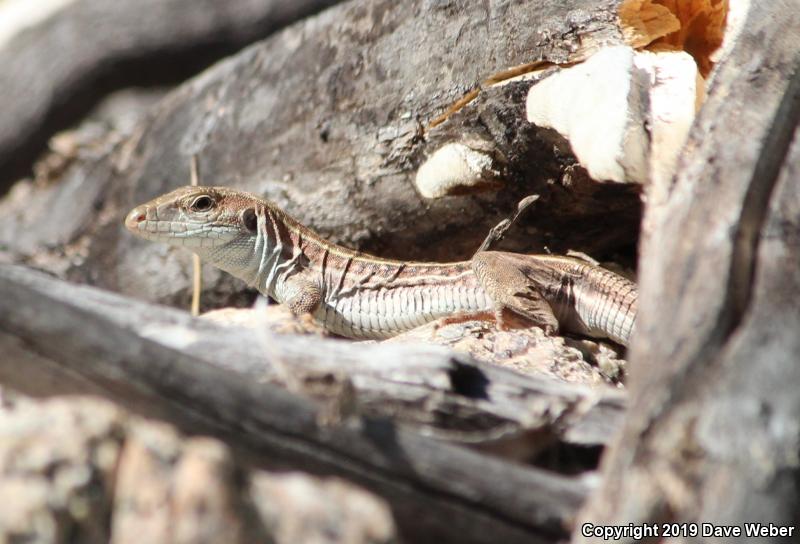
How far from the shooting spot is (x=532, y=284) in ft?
12.8

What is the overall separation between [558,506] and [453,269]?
2313 millimetres

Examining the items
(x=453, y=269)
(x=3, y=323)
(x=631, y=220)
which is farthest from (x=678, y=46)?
(x=3, y=323)

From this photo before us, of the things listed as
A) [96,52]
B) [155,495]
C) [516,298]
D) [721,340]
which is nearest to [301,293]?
[516,298]

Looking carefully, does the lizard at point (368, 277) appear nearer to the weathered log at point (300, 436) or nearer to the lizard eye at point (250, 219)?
the lizard eye at point (250, 219)

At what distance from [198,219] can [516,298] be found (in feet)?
5.20

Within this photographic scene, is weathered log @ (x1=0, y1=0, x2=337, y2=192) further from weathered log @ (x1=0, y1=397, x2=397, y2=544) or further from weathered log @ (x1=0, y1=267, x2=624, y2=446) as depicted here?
weathered log @ (x1=0, y1=397, x2=397, y2=544)

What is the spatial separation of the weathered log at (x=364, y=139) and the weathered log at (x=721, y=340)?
4.05 ft

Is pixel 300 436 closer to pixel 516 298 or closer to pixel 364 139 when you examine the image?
pixel 516 298

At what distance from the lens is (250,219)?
4.53m

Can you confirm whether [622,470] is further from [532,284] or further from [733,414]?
[532,284]

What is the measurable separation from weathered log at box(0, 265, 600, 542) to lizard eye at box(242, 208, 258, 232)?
8.16ft

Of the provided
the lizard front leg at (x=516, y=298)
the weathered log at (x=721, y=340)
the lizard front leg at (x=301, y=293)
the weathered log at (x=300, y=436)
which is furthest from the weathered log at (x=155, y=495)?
the lizard front leg at (x=301, y=293)

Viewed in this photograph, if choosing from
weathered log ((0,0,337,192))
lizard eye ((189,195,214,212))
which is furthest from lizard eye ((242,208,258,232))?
weathered log ((0,0,337,192))

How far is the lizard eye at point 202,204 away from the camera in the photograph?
4426 millimetres
